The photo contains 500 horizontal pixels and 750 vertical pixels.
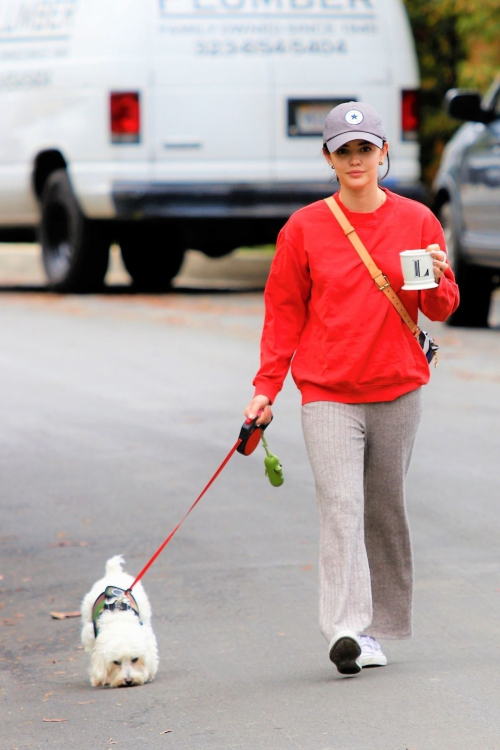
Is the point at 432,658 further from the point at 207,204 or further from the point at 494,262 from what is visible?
the point at 207,204

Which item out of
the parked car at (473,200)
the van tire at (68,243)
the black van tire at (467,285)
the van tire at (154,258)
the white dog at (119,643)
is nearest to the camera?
the white dog at (119,643)

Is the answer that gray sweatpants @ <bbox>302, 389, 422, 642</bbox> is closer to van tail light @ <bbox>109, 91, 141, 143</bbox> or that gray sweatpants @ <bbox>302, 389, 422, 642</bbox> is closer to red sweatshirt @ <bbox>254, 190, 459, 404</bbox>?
red sweatshirt @ <bbox>254, 190, 459, 404</bbox>

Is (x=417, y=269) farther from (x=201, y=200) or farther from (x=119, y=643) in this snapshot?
(x=201, y=200)

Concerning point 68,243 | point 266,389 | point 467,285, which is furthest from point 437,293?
point 68,243

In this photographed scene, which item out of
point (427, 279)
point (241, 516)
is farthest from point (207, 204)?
point (427, 279)

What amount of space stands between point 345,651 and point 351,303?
979 mm

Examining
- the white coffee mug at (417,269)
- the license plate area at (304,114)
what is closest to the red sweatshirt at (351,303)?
the white coffee mug at (417,269)

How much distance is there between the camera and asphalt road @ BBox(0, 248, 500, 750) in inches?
165

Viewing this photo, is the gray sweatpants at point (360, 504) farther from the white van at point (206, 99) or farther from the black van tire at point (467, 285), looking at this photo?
the white van at point (206, 99)

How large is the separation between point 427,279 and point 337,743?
4.11 ft

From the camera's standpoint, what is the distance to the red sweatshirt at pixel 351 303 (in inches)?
174

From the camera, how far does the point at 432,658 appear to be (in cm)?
473

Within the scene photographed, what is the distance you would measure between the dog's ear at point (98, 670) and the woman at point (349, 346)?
65 cm

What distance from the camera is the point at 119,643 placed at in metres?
4.52
